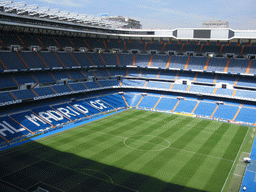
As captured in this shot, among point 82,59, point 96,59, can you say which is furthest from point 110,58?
point 82,59

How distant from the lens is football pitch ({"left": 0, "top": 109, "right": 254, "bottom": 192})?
869 inches

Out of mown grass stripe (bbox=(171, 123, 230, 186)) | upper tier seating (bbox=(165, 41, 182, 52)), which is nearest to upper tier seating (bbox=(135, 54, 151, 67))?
upper tier seating (bbox=(165, 41, 182, 52))

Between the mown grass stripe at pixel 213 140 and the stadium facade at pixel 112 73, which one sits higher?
the stadium facade at pixel 112 73

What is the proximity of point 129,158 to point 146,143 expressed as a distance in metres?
5.08

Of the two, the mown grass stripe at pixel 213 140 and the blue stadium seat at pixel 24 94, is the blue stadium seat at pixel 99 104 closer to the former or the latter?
the blue stadium seat at pixel 24 94

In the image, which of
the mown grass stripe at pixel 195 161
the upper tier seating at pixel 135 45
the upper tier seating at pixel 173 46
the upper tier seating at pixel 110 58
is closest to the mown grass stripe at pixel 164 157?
the mown grass stripe at pixel 195 161

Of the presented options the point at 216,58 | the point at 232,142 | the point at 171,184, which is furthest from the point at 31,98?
the point at 216,58

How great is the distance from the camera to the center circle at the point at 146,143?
30.1m

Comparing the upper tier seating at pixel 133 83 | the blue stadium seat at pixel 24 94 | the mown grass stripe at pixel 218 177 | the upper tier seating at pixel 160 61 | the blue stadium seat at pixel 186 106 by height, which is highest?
the upper tier seating at pixel 160 61

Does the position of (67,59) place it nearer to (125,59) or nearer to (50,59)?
(50,59)

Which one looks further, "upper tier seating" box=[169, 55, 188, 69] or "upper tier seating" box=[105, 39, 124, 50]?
"upper tier seating" box=[105, 39, 124, 50]

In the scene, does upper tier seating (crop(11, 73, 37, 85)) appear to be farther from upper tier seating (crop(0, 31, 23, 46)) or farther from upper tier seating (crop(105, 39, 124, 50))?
upper tier seating (crop(105, 39, 124, 50))

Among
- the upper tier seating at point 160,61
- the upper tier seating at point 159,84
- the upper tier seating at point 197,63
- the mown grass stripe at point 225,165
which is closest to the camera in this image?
the mown grass stripe at point 225,165

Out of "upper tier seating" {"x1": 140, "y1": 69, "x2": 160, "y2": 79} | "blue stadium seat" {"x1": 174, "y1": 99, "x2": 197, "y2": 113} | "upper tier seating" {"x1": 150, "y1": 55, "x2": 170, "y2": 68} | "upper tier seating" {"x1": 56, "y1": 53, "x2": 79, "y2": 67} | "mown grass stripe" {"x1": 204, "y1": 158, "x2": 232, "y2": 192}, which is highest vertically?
"upper tier seating" {"x1": 56, "y1": 53, "x2": 79, "y2": 67}
